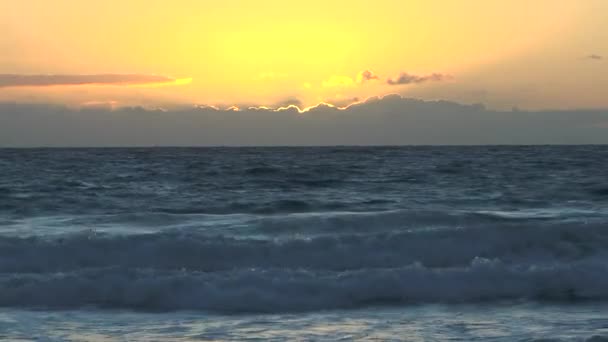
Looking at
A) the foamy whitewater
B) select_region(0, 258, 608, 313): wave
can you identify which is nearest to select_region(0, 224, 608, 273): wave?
the foamy whitewater

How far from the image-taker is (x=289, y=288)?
40.7 ft

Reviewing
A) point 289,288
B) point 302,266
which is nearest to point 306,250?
point 302,266

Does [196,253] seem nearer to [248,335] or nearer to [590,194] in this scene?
[248,335]

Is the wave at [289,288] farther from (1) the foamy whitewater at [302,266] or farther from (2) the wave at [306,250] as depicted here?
(2) the wave at [306,250]

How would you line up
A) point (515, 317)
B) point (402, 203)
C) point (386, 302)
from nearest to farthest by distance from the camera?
point (515, 317) < point (386, 302) < point (402, 203)

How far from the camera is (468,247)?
53.9ft

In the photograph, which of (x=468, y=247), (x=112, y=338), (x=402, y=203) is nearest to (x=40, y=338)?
(x=112, y=338)

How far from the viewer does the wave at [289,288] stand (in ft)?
39.1

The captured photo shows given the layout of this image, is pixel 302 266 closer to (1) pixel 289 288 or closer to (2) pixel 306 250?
(2) pixel 306 250

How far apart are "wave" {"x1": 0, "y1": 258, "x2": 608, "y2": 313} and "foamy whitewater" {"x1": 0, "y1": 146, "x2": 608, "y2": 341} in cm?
3

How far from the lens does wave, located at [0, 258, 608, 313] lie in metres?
11.9

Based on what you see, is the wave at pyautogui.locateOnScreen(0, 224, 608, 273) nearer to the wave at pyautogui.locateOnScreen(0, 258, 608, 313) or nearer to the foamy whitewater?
the foamy whitewater

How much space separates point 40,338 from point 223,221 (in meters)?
11.7

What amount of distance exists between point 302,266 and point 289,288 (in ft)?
8.94
